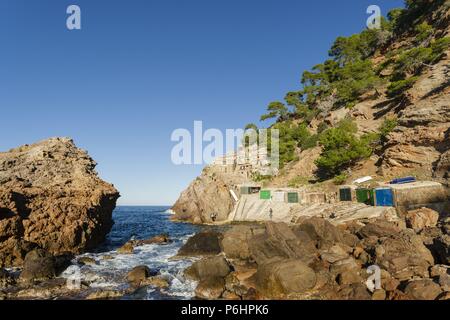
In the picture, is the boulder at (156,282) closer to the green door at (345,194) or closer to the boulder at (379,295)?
the boulder at (379,295)

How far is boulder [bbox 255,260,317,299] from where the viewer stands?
58.3 ft

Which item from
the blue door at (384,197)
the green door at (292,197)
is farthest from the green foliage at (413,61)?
the blue door at (384,197)

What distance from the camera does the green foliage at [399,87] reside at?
6037 cm

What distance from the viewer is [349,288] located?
17172mm

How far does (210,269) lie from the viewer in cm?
2177

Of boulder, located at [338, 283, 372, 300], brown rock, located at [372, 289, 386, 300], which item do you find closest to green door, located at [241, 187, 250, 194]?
boulder, located at [338, 283, 372, 300]

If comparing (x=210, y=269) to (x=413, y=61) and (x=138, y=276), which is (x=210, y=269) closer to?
(x=138, y=276)

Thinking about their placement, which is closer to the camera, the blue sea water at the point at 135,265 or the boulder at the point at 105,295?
the boulder at the point at 105,295

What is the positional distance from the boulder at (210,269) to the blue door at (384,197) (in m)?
23.8

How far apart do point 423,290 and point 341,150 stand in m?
43.2

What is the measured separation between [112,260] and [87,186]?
40.8ft

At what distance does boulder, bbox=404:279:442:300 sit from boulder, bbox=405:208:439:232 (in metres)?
16.0

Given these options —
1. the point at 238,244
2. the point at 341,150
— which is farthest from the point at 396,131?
the point at 238,244

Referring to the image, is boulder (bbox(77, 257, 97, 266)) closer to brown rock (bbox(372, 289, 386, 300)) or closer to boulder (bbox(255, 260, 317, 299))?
boulder (bbox(255, 260, 317, 299))
